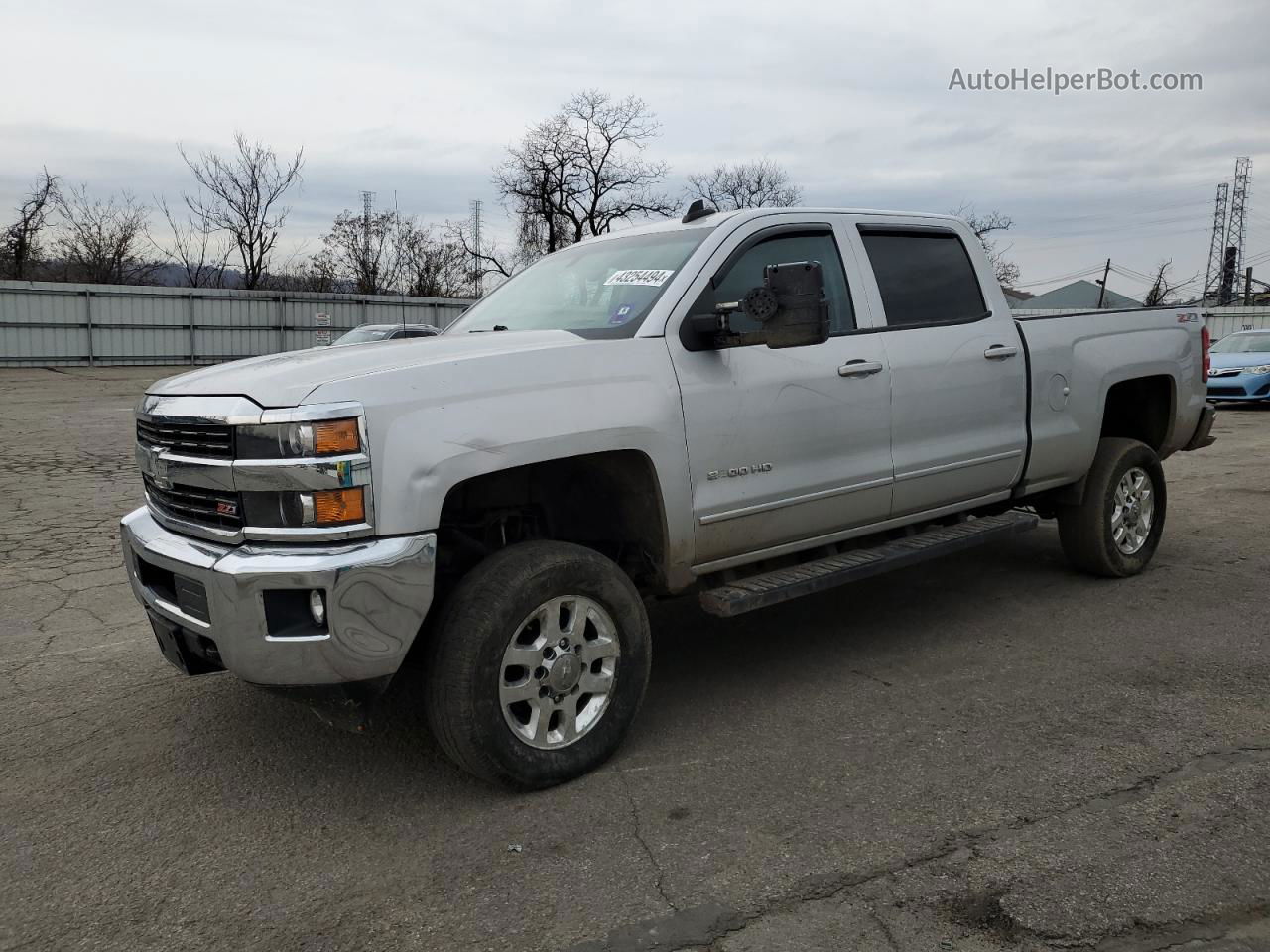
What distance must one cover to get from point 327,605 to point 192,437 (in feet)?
2.69

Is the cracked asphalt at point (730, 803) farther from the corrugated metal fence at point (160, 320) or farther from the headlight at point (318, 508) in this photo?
the corrugated metal fence at point (160, 320)

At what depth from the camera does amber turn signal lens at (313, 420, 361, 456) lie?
312 centimetres

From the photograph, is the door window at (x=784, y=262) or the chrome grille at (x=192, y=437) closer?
the chrome grille at (x=192, y=437)

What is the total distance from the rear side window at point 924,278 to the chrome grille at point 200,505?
2940 mm

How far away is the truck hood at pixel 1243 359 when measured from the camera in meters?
18.2

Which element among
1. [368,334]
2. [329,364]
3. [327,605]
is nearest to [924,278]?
[329,364]

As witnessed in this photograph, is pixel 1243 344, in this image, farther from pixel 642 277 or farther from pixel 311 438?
pixel 311 438

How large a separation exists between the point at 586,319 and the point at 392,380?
115 centimetres

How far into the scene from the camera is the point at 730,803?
3412mm

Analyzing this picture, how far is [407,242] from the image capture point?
50156 mm

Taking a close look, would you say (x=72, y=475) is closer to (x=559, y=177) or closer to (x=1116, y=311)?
(x=1116, y=311)

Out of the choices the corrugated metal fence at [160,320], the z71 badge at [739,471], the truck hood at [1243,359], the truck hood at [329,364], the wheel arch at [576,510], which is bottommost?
the wheel arch at [576,510]

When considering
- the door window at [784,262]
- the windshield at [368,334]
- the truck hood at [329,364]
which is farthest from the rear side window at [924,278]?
the windshield at [368,334]

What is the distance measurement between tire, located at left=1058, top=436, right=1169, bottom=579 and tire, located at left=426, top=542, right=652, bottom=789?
3315 mm
